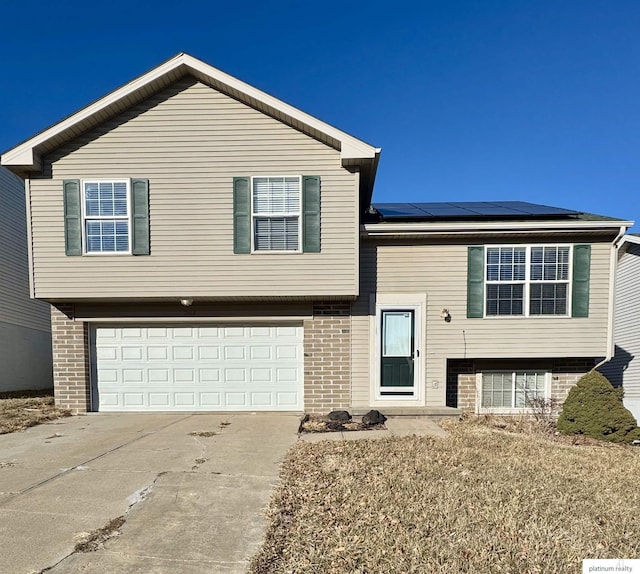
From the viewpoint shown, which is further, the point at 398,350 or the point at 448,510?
the point at 398,350

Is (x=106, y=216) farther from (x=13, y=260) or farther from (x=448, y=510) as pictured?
(x=448, y=510)

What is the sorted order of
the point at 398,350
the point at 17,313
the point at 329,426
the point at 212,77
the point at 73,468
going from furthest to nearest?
1. the point at 17,313
2. the point at 398,350
3. the point at 212,77
4. the point at 329,426
5. the point at 73,468

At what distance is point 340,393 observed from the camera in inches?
321

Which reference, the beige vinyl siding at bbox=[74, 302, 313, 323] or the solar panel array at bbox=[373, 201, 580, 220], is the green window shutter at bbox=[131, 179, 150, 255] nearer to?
the beige vinyl siding at bbox=[74, 302, 313, 323]

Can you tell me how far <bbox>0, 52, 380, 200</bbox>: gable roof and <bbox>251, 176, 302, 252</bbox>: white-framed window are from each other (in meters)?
1.11

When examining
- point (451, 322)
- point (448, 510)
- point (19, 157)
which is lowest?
point (448, 510)

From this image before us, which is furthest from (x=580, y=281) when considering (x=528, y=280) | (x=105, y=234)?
(x=105, y=234)

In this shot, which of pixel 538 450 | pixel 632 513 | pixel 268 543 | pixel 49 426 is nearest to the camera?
pixel 268 543

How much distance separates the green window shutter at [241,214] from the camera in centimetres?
768

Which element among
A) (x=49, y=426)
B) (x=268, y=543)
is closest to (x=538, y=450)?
(x=268, y=543)

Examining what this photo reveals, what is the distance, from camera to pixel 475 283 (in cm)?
816

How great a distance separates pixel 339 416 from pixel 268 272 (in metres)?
3.29

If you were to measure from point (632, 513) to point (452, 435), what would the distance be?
2838 millimetres

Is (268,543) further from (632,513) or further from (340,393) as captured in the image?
(340,393)
